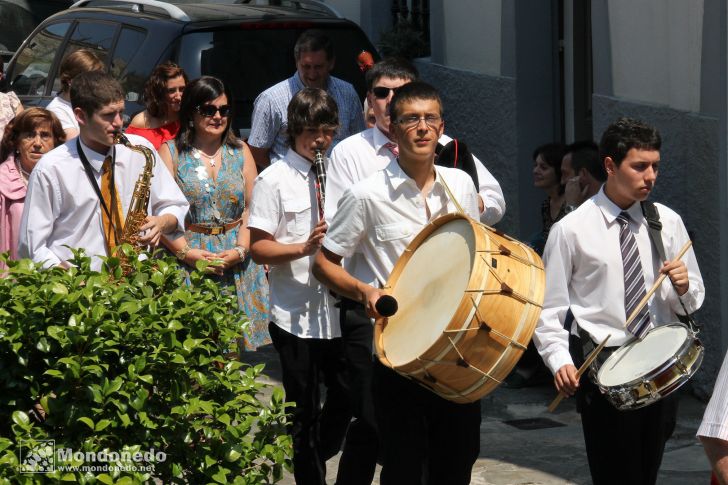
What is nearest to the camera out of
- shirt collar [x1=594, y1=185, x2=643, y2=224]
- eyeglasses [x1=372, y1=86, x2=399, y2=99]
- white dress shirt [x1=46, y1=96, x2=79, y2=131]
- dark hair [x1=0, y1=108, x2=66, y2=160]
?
shirt collar [x1=594, y1=185, x2=643, y2=224]

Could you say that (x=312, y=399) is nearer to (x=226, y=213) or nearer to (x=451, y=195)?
(x=226, y=213)

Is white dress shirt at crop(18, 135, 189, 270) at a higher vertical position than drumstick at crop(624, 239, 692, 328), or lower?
higher

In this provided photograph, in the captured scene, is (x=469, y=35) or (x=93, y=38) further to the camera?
(x=469, y=35)

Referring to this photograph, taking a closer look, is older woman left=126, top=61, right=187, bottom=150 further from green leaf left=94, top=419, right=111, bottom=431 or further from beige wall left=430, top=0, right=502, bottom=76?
beige wall left=430, top=0, right=502, bottom=76

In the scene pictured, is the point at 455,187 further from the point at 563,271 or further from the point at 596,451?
the point at 596,451

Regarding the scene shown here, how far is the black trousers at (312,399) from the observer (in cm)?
603

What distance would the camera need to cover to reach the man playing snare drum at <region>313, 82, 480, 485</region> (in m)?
4.95

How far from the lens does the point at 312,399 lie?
6098 millimetres

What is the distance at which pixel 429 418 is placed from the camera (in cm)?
501

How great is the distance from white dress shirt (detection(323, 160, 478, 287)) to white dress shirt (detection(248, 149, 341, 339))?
87cm

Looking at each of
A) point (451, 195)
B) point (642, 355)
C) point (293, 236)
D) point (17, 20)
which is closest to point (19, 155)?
point (293, 236)

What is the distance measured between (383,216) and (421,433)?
0.82 meters

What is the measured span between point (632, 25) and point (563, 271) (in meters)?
4.12

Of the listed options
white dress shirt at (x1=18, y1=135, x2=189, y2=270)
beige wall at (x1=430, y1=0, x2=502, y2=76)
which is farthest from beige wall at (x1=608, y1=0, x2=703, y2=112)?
white dress shirt at (x1=18, y1=135, x2=189, y2=270)
